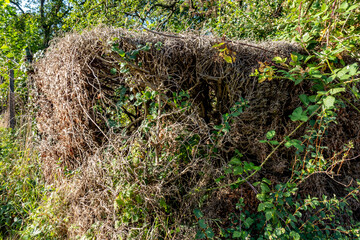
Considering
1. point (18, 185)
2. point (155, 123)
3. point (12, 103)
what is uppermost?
point (12, 103)

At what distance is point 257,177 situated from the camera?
98.3 inches

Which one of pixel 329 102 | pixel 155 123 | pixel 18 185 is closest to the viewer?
pixel 329 102

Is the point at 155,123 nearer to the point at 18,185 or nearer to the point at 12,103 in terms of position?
the point at 18,185

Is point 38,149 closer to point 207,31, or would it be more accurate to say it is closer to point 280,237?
point 207,31

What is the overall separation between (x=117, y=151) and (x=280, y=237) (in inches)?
68.3

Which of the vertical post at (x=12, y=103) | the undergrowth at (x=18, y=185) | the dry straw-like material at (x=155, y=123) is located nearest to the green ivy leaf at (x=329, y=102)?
the dry straw-like material at (x=155, y=123)

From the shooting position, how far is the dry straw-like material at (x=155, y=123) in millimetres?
2145

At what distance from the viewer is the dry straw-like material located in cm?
214

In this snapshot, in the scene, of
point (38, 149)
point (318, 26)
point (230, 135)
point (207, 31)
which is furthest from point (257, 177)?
point (38, 149)

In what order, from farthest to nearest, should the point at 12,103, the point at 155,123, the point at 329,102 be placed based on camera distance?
1. the point at 12,103
2. the point at 155,123
3. the point at 329,102

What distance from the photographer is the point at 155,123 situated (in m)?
2.32

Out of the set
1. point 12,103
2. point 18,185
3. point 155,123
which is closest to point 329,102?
point 155,123

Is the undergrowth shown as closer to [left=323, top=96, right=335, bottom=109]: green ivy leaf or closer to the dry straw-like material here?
the dry straw-like material

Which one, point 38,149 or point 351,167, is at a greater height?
point 38,149
